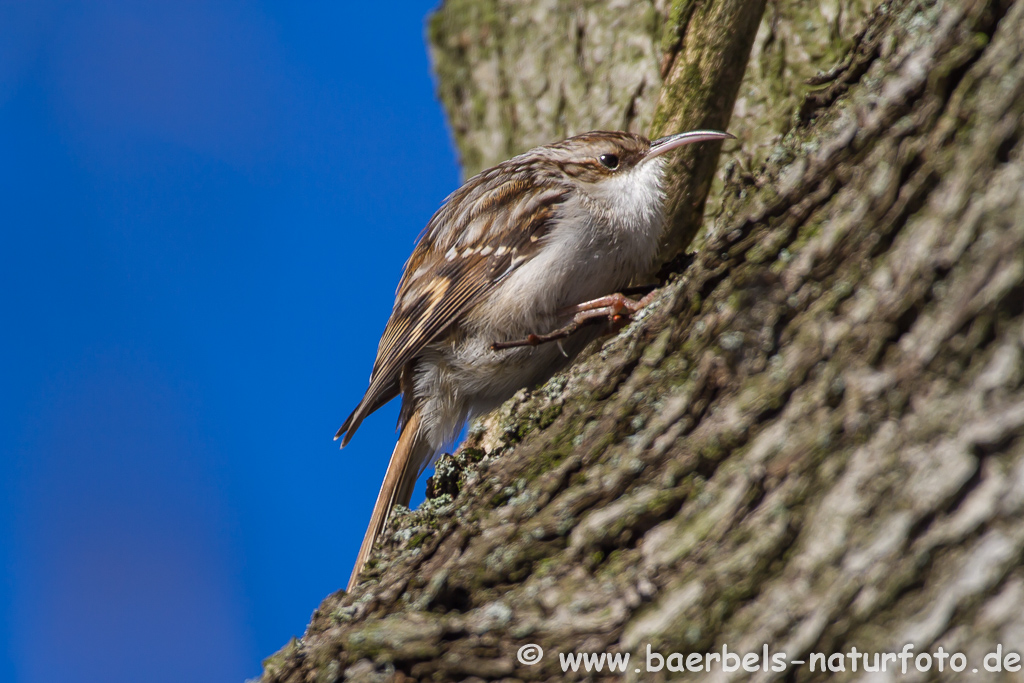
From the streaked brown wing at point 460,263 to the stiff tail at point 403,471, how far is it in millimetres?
158

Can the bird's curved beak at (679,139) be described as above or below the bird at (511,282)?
above

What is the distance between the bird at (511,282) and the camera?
267 centimetres

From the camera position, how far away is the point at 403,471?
287 centimetres

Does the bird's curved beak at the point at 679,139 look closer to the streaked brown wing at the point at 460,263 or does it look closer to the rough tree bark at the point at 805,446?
the streaked brown wing at the point at 460,263

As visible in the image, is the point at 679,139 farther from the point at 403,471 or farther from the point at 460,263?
the point at 403,471

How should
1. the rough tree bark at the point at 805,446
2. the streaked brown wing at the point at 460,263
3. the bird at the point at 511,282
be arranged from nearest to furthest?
the rough tree bark at the point at 805,446 < the bird at the point at 511,282 < the streaked brown wing at the point at 460,263

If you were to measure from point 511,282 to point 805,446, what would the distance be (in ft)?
4.64

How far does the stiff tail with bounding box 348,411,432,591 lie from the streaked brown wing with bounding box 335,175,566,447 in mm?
158

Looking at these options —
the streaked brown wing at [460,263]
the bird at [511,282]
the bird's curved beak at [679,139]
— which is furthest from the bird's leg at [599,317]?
the bird's curved beak at [679,139]

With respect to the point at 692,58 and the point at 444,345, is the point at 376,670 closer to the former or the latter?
the point at 444,345

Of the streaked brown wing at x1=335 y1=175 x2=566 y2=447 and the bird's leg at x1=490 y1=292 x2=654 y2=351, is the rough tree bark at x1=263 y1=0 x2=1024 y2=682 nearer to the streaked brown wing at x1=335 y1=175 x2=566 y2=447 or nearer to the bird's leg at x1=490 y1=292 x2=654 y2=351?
the bird's leg at x1=490 y1=292 x2=654 y2=351

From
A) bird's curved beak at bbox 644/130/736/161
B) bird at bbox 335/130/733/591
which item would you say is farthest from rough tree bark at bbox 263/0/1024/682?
bird's curved beak at bbox 644/130/736/161

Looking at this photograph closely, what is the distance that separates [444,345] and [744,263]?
4.51 ft

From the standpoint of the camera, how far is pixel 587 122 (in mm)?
3611
